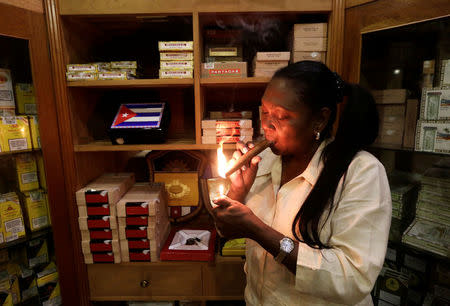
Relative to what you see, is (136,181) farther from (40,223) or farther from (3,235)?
(3,235)

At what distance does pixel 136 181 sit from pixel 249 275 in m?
1.30

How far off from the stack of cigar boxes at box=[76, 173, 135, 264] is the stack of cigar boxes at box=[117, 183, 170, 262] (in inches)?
1.8

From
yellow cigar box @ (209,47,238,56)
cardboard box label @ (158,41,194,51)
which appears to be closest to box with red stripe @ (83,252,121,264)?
cardboard box label @ (158,41,194,51)

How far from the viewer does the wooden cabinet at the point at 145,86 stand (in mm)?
1427

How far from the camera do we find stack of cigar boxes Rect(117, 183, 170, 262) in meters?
1.58

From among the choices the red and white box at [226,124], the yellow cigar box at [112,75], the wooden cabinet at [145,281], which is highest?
the yellow cigar box at [112,75]

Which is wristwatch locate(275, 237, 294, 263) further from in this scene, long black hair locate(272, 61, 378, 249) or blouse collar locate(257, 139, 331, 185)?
blouse collar locate(257, 139, 331, 185)

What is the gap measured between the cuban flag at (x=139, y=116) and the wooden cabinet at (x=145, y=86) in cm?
13

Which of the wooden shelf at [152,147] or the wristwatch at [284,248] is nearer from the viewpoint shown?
the wristwatch at [284,248]

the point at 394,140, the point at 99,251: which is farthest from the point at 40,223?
the point at 394,140

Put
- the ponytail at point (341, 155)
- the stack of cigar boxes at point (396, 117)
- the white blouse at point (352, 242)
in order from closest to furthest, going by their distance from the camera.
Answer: the white blouse at point (352, 242)
the ponytail at point (341, 155)
the stack of cigar boxes at point (396, 117)

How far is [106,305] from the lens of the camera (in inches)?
73.4

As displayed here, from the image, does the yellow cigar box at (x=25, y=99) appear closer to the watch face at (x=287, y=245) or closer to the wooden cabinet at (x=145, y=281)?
the wooden cabinet at (x=145, y=281)

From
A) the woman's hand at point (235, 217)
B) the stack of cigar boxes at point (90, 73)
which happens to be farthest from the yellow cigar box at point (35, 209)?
A: the woman's hand at point (235, 217)
